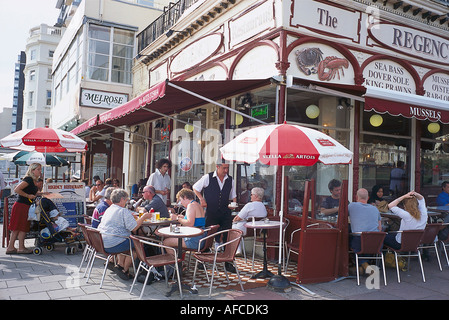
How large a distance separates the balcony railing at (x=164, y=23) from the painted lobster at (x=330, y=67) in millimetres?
4582

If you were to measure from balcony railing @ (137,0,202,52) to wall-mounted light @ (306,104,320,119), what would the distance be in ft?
15.8

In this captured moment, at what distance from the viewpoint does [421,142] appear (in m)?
9.25

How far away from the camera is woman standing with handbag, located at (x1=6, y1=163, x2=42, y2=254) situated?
6.78 metres

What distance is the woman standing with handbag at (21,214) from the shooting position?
6781 mm

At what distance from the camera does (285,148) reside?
14.4 ft

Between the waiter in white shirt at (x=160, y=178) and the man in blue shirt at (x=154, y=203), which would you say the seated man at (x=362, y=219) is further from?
the waiter in white shirt at (x=160, y=178)

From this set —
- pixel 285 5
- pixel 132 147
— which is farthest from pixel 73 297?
pixel 132 147

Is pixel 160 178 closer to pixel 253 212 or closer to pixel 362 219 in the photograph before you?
pixel 253 212

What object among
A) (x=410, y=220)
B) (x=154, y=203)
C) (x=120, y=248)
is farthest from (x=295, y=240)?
(x=120, y=248)

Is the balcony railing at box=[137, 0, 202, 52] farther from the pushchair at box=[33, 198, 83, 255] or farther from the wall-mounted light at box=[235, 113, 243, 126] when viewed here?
the pushchair at box=[33, 198, 83, 255]

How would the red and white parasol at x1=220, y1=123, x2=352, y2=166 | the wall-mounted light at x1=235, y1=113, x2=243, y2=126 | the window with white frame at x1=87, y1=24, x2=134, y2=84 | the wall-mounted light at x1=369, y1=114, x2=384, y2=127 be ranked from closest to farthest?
the red and white parasol at x1=220, y1=123, x2=352, y2=166 < the wall-mounted light at x1=369, y1=114, x2=384, y2=127 < the wall-mounted light at x1=235, y1=113, x2=243, y2=126 < the window with white frame at x1=87, y1=24, x2=134, y2=84

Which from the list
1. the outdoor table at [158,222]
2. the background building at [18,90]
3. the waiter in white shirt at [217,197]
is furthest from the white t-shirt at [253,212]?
the background building at [18,90]

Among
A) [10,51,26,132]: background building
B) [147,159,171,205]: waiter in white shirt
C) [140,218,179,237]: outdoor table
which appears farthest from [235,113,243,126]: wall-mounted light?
[10,51,26,132]: background building

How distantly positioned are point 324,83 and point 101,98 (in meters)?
10.1
